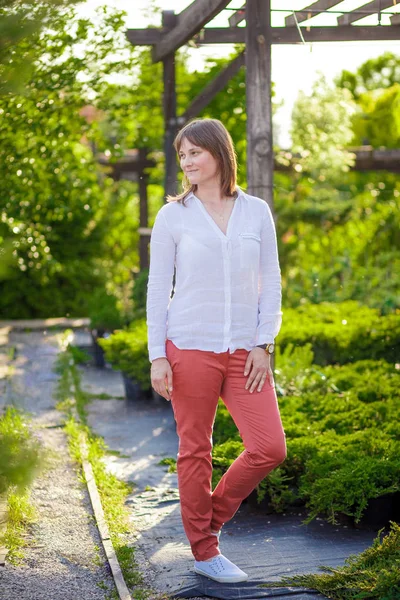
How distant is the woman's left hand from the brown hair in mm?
612

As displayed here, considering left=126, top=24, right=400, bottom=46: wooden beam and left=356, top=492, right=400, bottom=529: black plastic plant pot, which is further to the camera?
left=126, top=24, right=400, bottom=46: wooden beam

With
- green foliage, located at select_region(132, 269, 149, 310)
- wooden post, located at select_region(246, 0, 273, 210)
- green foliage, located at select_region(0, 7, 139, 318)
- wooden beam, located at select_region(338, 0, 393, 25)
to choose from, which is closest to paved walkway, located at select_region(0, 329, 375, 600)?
green foliage, located at select_region(0, 7, 139, 318)

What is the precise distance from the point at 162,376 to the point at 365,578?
103cm

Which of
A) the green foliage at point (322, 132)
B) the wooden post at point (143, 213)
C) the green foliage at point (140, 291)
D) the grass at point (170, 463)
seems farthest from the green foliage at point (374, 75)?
the grass at point (170, 463)

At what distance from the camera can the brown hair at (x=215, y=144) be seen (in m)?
3.24

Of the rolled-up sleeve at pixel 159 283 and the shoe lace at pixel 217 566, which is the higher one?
the rolled-up sleeve at pixel 159 283

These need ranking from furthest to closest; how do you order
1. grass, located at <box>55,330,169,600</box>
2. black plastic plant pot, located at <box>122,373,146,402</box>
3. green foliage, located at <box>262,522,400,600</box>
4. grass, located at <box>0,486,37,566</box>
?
black plastic plant pot, located at <box>122,373,146,402</box>
grass, located at <box>0,486,37,566</box>
grass, located at <box>55,330,169,600</box>
green foliage, located at <box>262,522,400,600</box>

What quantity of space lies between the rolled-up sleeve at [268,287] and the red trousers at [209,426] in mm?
124

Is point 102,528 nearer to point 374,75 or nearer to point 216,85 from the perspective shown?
point 216,85

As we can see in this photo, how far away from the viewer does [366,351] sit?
23.7 ft

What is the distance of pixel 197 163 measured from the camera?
128 inches

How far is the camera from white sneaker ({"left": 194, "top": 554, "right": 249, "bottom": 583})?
131 inches

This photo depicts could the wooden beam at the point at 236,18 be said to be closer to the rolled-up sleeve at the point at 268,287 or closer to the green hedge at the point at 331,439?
the green hedge at the point at 331,439

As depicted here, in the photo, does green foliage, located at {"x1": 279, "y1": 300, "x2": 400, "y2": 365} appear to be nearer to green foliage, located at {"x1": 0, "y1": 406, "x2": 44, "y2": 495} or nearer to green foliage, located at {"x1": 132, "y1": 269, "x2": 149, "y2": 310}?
green foliage, located at {"x1": 132, "y1": 269, "x2": 149, "y2": 310}
